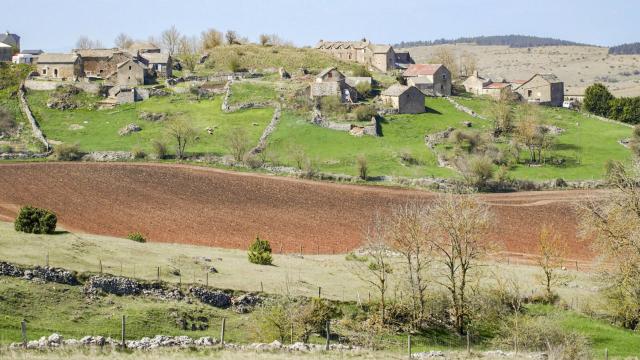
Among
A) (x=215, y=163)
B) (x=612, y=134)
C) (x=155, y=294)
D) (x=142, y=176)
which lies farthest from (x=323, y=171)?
(x=155, y=294)

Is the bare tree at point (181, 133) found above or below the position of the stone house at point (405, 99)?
below

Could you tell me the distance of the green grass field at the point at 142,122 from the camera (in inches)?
4279

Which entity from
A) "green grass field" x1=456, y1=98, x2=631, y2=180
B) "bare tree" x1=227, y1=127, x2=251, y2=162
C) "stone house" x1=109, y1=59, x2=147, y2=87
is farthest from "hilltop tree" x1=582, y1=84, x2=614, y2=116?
"stone house" x1=109, y1=59, x2=147, y2=87

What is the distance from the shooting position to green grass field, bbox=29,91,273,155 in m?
109

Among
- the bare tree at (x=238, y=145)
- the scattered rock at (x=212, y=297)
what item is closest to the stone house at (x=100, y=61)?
the bare tree at (x=238, y=145)

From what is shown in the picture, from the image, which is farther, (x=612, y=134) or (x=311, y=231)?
(x=612, y=134)

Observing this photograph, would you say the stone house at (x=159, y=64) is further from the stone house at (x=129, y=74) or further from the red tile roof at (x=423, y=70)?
the red tile roof at (x=423, y=70)

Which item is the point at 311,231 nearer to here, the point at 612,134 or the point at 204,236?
the point at 204,236

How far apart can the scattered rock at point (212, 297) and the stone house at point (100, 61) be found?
103 metres

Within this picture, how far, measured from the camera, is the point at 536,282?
57.7 metres

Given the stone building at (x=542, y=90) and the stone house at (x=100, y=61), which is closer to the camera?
the stone building at (x=542, y=90)

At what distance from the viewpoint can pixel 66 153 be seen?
334 ft

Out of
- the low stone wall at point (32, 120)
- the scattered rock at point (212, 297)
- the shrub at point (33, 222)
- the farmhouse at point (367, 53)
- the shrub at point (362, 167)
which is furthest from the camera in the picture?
the farmhouse at point (367, 53)

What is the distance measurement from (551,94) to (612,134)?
23.7m
